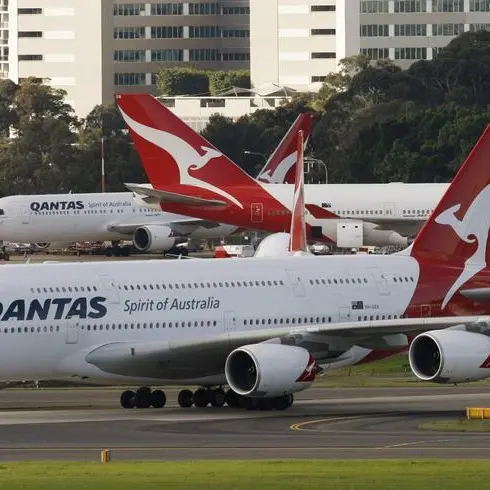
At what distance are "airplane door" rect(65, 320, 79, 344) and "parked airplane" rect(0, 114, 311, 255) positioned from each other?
225 ft

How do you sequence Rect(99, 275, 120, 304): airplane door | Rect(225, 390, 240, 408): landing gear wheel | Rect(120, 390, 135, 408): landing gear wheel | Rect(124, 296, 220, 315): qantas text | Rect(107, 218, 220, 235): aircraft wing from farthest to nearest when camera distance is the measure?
Rect(107, 218, 220, 235): aircraft wing → Rect(120, 390, 135, 408): landing gear wheel → Rect(225, 390, 240, 408): landing gear wheel → Rect(124, 296, 220, 315): qantas text → Rect(99, 275, 120, 304): airplane door

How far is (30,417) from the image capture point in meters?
46.4

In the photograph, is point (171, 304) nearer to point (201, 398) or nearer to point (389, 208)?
point (201, 398)

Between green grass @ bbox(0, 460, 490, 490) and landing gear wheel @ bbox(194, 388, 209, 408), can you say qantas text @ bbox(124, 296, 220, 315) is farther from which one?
green grass @ bbox(0, 460, 490, 490)

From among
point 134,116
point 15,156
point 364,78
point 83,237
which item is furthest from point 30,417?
point 364,78

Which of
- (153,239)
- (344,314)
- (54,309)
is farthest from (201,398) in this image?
(153,239)

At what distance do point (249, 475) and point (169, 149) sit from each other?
206ft

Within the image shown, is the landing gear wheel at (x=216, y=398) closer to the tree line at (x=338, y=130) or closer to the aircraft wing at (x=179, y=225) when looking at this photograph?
the aircraft wing at (x=179, y=225)

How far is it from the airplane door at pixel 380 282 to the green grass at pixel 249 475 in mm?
14843

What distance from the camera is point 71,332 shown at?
46062 mm

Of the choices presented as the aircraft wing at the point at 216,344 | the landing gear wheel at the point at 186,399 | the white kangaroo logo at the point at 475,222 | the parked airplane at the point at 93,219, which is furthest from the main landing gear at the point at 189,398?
the parked airplane at the point at 93,219

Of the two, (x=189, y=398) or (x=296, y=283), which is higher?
(x=296, y=283)

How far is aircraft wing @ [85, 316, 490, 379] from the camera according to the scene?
46.3 meters

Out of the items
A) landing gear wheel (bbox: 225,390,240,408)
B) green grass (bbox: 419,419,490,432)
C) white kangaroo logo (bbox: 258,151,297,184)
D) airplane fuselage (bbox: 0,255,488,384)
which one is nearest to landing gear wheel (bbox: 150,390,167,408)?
airplane fuselage (bbox: 0,255,488,384)
